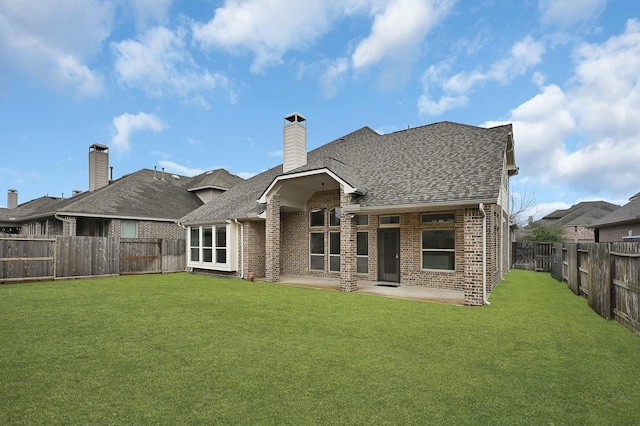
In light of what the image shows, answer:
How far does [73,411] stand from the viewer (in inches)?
128

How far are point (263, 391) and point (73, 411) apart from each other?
183 centimetres

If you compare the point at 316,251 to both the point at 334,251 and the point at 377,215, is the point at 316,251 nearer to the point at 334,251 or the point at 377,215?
the point at 334,251

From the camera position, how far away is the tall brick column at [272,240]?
13.4 metres

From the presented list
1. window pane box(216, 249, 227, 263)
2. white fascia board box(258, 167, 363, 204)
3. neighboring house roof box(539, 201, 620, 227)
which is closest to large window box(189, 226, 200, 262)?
window pane box(216, 249, 227, 263)

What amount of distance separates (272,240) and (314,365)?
925 cm

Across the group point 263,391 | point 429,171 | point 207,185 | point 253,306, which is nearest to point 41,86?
point 207,185

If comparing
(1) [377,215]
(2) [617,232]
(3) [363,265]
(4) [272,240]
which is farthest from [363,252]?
(2) [617,232]

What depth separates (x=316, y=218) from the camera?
47.7 ft

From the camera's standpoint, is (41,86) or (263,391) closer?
(263,391)

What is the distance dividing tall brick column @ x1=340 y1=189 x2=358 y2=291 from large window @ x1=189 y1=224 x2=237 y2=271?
5.75 metres

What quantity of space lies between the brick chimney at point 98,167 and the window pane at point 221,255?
42.6 ft

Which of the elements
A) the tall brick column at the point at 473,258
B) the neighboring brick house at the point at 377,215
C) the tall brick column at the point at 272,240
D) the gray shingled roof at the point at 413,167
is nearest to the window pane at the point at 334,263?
the neighboring brick house at the point at 377,215

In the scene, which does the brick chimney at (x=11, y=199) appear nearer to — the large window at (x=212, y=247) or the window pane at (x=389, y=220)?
the large window at (x=212, y=247)

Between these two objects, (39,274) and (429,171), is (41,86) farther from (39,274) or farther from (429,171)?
(429,171)
